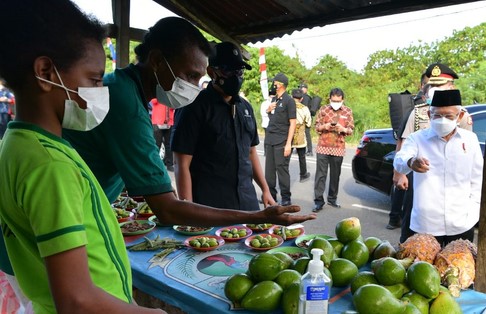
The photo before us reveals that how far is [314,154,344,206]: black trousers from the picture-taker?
595 cm

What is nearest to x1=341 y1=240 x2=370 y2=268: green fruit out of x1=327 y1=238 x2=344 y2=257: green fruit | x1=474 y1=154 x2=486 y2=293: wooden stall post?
x1=327 y1=238 x2=344 y2=257: green fruit

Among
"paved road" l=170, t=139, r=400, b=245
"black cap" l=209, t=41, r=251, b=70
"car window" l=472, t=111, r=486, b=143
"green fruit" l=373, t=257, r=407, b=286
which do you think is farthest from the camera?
"paved road" l=170, t=139, r=400, b=245

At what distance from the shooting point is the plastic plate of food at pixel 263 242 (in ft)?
6.64

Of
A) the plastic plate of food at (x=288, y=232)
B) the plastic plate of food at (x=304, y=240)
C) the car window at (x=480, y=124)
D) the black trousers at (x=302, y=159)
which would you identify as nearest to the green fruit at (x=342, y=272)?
the plastic plate of food at (x=304, y=240)

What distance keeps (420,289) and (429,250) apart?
1.31 ft

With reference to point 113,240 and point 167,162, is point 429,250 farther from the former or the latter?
point 167,162

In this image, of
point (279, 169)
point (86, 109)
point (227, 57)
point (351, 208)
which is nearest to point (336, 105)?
point (279, 169)

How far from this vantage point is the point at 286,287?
4.75ft

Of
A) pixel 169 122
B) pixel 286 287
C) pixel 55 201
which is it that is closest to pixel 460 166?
pixel 286 287

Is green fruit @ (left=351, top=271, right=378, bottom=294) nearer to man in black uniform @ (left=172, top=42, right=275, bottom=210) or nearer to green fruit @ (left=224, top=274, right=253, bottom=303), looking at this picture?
green fruit @ (left=224, top=274, right=253, bottom=303)

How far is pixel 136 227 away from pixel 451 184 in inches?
84.9

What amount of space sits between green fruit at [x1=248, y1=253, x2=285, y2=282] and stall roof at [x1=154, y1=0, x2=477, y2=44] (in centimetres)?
203

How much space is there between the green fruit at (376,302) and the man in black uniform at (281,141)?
4.75 meters

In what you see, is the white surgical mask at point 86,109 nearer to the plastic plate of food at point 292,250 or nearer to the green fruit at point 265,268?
the green fruit at point 265,268
